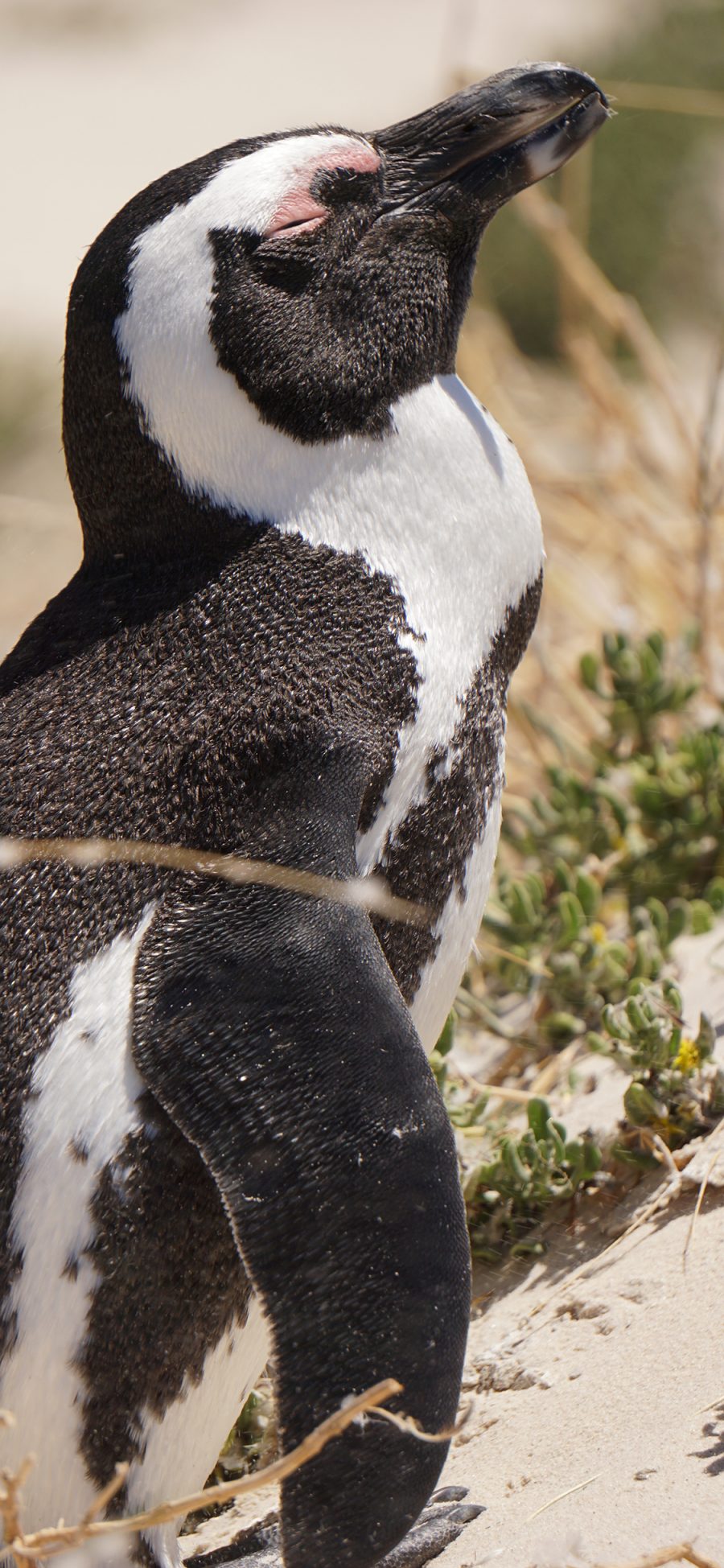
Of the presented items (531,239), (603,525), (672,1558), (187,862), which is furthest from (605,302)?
(531,239)

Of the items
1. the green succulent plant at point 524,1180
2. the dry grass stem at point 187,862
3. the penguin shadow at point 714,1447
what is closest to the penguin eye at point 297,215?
the dry grass stem at point 187,862

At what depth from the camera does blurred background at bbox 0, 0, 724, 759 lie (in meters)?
3.40

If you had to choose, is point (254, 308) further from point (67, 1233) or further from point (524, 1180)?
point (524, 1180)

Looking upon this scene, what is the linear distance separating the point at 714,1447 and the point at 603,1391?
0.61 ft

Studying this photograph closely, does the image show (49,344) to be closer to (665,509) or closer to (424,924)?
(665,509)

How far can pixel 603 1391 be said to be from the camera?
5.02 feet

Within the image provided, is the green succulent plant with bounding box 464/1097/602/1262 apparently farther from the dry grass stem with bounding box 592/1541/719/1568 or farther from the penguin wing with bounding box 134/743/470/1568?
the dry grass stem with bounding box 592/1541/719/1568

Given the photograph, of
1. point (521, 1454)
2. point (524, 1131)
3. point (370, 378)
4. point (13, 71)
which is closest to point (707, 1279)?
point (521, 1454)

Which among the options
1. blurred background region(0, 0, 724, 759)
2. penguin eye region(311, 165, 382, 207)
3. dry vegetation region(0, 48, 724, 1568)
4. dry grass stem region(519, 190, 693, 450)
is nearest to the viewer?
penguin eye region(311, 165, 382, 207)

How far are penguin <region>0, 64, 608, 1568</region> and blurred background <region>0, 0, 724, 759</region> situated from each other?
71 centimetres

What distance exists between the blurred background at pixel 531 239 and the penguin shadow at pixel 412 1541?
1.44 meters

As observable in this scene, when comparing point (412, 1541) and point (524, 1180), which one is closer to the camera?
point (412, 1541)

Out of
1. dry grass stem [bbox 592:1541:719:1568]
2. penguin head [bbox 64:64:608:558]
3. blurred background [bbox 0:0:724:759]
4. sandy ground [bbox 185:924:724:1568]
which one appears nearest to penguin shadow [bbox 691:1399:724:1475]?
sandy ground [bbox 185:924:724:1568]

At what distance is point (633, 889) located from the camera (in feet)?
8.40
